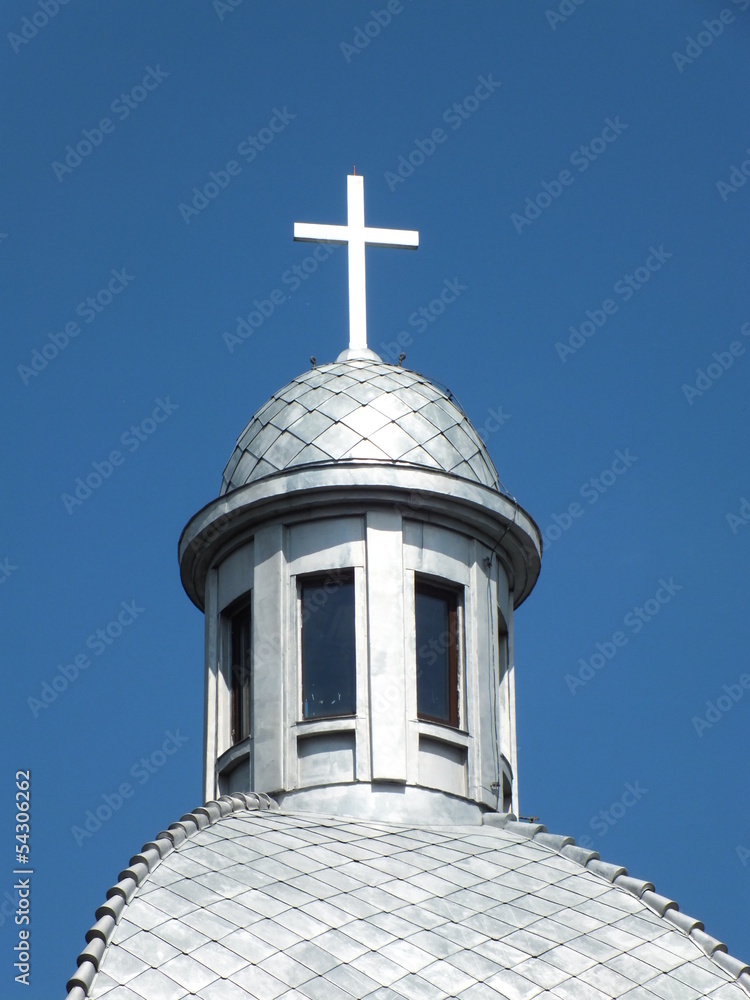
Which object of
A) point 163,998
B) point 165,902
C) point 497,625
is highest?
point 497,625

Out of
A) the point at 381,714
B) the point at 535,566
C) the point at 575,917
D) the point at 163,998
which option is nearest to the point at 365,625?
the point at 381,714

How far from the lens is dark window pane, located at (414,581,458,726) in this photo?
89.6 feet

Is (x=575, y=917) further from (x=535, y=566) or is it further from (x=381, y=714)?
(x=535, y=566)

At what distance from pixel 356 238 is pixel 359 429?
330cm

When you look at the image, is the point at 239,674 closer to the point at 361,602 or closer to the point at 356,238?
the point at 361,602

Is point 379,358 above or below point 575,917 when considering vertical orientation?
above

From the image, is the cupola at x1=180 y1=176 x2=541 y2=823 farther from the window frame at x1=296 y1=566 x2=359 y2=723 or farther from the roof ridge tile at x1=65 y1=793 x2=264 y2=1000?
the roof ridge tile at x1=65 y1=793 x2=264 y2=1000

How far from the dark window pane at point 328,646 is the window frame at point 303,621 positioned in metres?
0.01

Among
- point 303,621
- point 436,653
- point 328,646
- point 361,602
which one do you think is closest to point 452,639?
point 436,653

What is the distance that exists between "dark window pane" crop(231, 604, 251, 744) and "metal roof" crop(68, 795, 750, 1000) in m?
2.56

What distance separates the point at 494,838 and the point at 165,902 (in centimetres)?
416

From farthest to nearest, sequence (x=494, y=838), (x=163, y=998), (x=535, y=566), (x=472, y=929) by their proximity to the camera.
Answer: (x=535, y=566), (x=494, y=838), (x=472, y=929), (x=163, y=998)

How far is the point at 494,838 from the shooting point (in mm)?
25406

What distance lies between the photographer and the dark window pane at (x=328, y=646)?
2698cm
